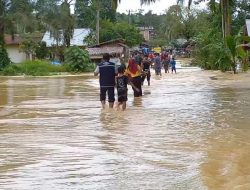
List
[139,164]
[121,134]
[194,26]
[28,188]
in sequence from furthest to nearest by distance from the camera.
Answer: [194,26]
[121,134]
[139,164]
[28,188]

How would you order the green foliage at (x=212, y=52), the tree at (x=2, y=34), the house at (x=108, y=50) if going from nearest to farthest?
1. the green foliage at (x=212, y=52)
2. the tree at (x=2, y=34)
3. the house at (x=108, y=50)

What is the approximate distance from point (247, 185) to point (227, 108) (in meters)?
8.06

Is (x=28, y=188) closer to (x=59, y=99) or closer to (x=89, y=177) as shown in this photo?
(x=89, y=177)

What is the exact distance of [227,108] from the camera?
13.8m

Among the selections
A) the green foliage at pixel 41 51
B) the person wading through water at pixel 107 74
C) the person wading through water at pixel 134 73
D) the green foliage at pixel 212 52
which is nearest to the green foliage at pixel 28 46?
the green foliage at pixel 41 51

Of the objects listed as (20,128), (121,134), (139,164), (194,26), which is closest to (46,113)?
(20,128)

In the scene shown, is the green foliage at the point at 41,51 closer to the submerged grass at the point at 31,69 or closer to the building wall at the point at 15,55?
the building wall at the point at 15,55

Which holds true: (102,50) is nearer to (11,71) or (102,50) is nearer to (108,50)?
(108,50)

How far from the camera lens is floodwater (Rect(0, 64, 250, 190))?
6.20 metres

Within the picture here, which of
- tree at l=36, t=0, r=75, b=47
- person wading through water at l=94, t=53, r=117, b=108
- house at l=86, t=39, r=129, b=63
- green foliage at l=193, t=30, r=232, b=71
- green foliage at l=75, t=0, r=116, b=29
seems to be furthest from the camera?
green foliage at l=75, t=0, r=116, b=29

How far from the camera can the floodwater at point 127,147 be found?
620 cm

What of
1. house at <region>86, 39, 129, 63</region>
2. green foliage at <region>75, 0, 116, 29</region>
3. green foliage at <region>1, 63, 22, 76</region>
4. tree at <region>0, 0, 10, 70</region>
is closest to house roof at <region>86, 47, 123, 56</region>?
house at <region>86, 39, 129, 63</region>

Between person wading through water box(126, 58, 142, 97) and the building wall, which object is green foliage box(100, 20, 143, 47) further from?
person wading through water box(126, 58, 142, 97)

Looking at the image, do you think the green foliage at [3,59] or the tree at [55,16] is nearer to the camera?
the green foliage at [3,59]
